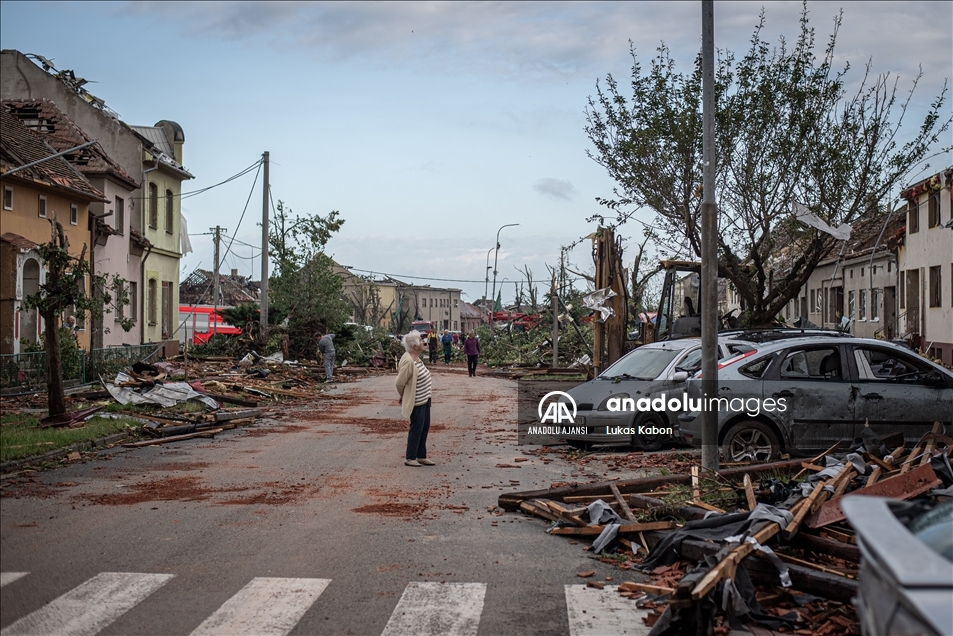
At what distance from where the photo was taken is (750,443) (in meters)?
12.0

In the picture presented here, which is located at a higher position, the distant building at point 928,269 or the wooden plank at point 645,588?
the distant building at point 928,269

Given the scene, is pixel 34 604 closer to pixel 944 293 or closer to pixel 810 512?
pixel 810 512

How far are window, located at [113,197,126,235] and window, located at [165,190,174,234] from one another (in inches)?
218

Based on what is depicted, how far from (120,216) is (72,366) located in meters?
14.6

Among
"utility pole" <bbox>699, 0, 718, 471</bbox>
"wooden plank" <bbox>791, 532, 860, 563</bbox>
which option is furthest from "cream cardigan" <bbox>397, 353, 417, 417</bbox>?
"wooden plank" <bbox>791, 532, 860, 563</bbox>

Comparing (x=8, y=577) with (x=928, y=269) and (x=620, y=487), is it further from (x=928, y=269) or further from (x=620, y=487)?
(x=928, y=269)

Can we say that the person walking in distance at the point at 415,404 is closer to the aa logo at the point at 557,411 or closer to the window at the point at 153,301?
the aa logo at the point at 557,411

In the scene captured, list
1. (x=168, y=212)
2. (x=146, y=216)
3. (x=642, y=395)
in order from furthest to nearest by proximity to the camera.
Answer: (x=168, y=212)
(x=146, y=216)
(x=642, y=395)

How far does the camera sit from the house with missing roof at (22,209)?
6926 millimetres

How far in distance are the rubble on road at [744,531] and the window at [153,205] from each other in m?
30.8

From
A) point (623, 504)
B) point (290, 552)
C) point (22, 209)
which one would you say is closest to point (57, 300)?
point (22, 209)

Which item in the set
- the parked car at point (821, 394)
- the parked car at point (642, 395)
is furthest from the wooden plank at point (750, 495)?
the parked car at point (642, 395)

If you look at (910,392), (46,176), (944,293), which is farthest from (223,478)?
(944,293)

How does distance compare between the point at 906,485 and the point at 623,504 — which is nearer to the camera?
the point at 906,485
